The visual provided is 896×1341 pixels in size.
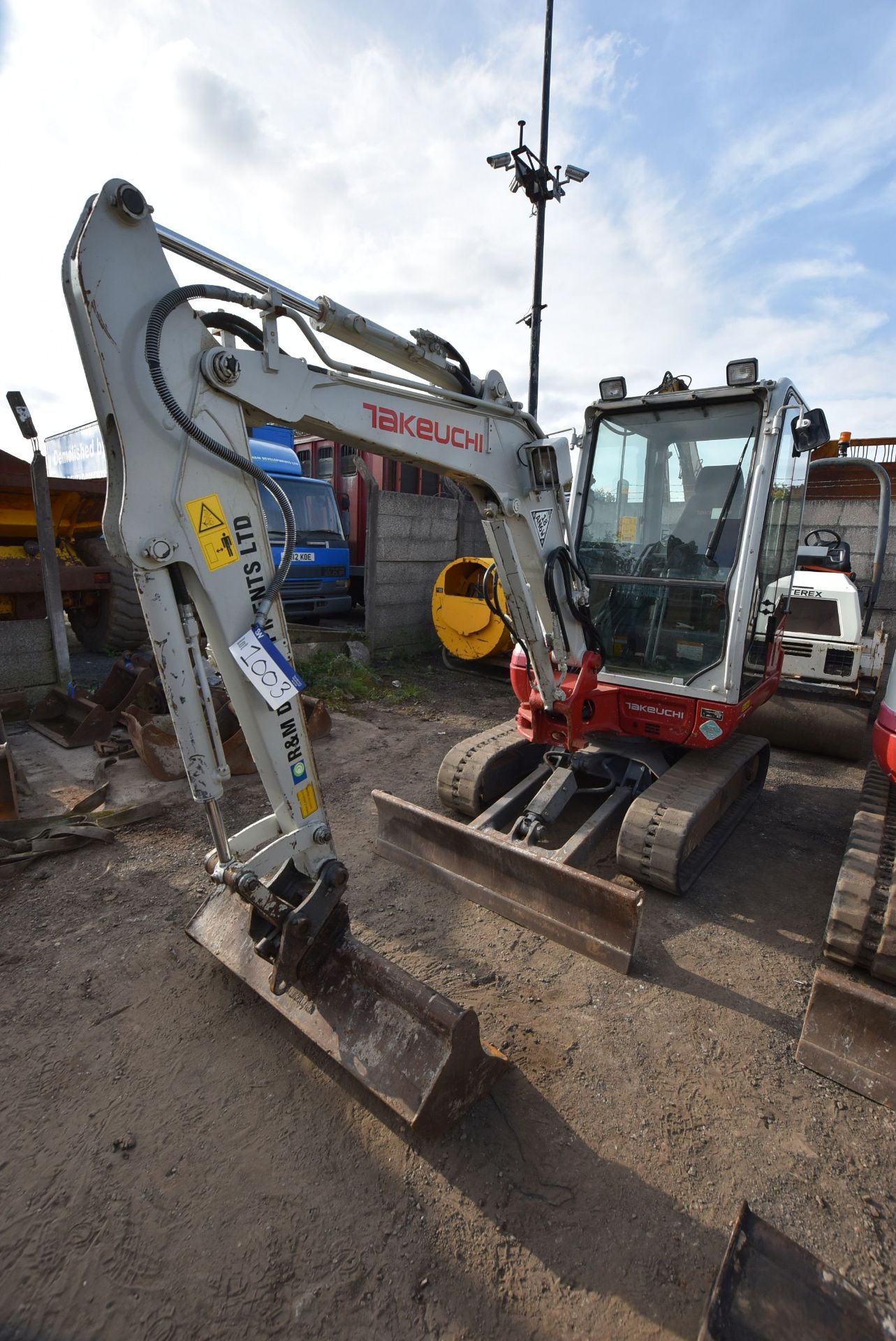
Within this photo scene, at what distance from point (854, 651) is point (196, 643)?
5.84 m

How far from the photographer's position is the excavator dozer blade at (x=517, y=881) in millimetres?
3023

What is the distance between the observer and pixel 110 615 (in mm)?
7969

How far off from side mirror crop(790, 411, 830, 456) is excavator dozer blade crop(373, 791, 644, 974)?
2.84m

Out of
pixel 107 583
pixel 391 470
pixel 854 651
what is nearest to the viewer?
pixel 854 651

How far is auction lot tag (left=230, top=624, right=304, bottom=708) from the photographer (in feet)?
7.24

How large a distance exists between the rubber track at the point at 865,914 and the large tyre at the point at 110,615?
738 centimetres

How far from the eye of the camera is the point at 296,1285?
70.3 inches

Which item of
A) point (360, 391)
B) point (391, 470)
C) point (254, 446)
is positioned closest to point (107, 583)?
point (254, 446)

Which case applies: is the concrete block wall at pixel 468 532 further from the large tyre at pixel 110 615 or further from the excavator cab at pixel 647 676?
the excavator cab at pixel 647 676

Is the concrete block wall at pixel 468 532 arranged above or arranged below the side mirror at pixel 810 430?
below

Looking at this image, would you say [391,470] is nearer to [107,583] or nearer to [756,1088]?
[107,583]

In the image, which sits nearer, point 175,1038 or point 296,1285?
point 296,1285

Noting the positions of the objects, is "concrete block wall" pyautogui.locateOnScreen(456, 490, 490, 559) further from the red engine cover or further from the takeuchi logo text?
the red engine cover

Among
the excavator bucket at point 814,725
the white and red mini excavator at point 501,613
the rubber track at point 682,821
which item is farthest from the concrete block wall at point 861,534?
the rubber track at point 682,821
